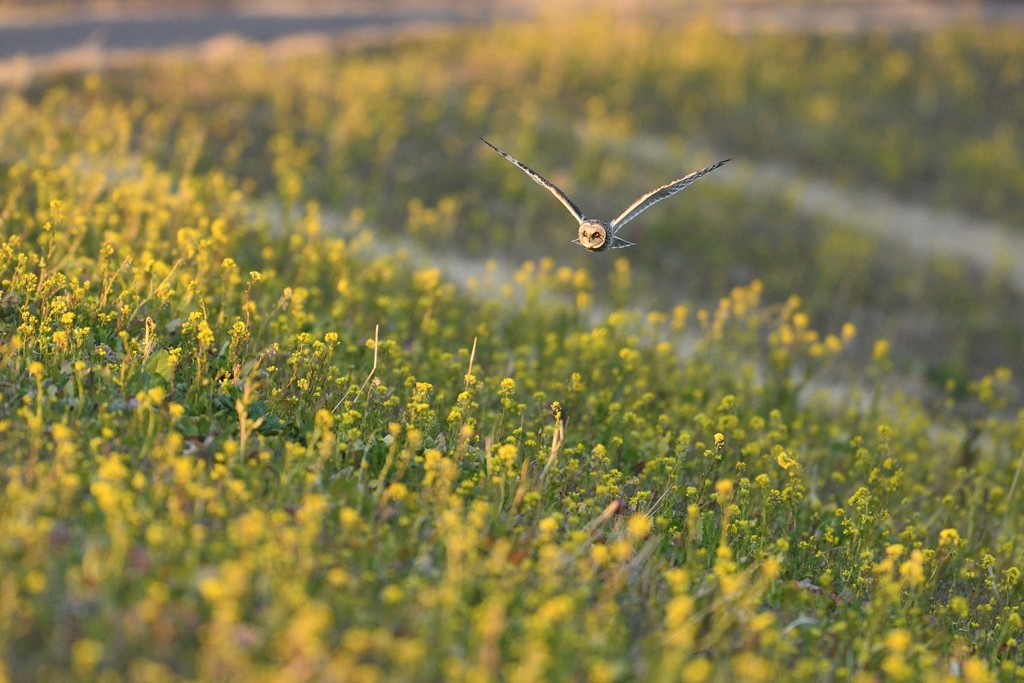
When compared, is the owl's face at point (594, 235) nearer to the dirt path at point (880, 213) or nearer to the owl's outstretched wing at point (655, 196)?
the owl's outstretched wing at point (655, 196)

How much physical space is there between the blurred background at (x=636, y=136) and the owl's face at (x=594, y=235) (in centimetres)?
550

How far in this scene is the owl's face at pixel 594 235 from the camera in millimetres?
5152

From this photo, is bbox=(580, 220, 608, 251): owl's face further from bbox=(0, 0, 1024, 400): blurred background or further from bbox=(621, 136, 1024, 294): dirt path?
bbox=(621, 136, 1024, 294): dirt path

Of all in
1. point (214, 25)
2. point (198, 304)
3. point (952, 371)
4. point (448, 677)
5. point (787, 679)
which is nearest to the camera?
point (448, 677)

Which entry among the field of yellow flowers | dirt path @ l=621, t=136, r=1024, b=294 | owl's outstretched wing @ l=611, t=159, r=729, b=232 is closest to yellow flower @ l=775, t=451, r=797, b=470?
the field of yellow flowers

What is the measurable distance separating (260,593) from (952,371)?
423 inches

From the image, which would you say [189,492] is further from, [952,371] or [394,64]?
[394,64]

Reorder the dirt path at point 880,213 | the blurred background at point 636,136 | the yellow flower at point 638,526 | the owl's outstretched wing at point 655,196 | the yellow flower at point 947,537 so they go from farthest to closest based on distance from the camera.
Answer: the dirt path at point 880,213 → the blurred background at point 636,136 → the yellow flower at point 947,537 → the owl's outstretched wing at point 655,196 → the yellow flower at point 638,526

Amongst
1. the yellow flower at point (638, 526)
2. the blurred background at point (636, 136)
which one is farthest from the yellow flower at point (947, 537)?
the blurred background at point (636, 136)

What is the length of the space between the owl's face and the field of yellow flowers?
39.2 inches

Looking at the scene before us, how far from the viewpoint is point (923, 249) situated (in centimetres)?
1634

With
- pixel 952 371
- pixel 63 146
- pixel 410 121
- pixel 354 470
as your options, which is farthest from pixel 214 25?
pixel 354 470

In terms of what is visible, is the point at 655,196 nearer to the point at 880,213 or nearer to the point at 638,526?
the point at 638,526

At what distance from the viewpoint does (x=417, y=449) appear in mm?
5762
